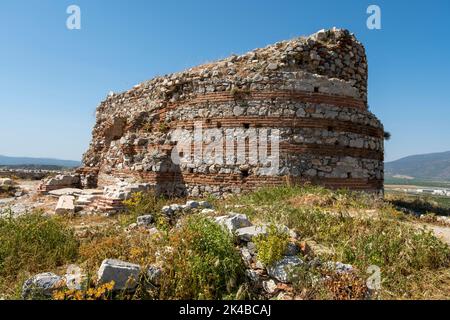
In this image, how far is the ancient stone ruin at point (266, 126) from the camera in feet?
37.0

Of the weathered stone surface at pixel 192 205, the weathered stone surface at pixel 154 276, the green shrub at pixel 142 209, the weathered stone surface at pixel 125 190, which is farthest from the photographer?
the weathered stone surface at pixel 125 190

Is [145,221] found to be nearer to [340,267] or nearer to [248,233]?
[248,233]

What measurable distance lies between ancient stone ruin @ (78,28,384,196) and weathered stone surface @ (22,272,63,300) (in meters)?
7.84

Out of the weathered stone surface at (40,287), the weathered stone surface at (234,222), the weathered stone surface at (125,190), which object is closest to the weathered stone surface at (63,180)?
the weathered stone surface at (125,190)

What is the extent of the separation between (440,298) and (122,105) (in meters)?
15.3

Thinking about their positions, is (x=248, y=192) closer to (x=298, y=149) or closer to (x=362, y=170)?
(x=298, y=149)

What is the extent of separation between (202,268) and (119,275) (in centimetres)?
100

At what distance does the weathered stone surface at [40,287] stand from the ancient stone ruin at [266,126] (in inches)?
309

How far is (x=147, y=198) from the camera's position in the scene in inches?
398

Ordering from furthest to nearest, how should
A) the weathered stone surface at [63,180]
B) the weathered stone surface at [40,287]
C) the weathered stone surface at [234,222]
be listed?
1. the weathered stone surface at [63,180]
2. the weathered stone surface at [234,222]
3. the weathered stone surface at [40,287]

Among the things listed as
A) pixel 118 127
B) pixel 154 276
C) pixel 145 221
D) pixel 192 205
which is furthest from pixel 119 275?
pixel 118 127

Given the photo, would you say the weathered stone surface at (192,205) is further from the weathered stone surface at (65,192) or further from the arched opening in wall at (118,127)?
the arched opening in wall at (118,127)

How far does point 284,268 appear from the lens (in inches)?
171

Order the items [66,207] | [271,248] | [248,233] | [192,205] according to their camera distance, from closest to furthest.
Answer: [271,248]
[248,233]
[192,205]
[66,207]
